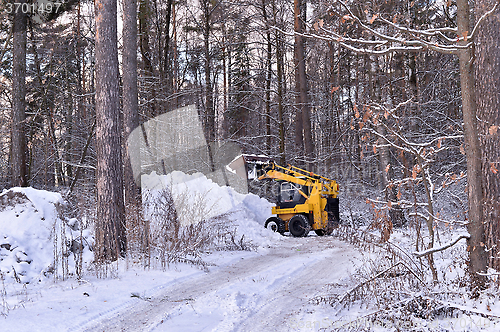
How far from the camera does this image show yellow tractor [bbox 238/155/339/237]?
13.9m

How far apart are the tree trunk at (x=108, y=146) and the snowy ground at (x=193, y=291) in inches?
16.5

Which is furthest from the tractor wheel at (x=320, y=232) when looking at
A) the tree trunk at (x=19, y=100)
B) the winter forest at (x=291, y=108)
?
the tree trunk at (x=19, y=100)

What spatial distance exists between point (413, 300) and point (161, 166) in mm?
14272

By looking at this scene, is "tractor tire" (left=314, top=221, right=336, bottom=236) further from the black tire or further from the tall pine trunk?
the tall pine trunk

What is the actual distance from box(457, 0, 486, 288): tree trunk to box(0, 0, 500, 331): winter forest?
15 mm

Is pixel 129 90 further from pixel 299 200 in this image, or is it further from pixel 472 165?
pixel 472 165

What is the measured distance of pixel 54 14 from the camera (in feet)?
49.7

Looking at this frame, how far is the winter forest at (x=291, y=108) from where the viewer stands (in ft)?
14.4

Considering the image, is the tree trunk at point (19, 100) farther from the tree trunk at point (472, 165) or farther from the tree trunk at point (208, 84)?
the tree trunk at point (472, 165)

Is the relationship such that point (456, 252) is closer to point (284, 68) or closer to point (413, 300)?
point (413, 300)

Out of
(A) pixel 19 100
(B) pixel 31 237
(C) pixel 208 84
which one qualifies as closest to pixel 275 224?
(C) pixel 208 84

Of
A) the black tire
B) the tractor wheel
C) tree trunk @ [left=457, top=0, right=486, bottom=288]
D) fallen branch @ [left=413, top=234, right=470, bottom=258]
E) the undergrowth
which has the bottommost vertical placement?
the tractor wheel

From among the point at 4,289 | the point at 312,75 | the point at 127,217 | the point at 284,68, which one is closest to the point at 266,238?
the point at 127,217

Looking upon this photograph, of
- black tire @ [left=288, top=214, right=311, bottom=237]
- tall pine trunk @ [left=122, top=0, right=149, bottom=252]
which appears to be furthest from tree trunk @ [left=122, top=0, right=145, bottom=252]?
black tire @ [left=288, top=214, right=311, bottom=237]
